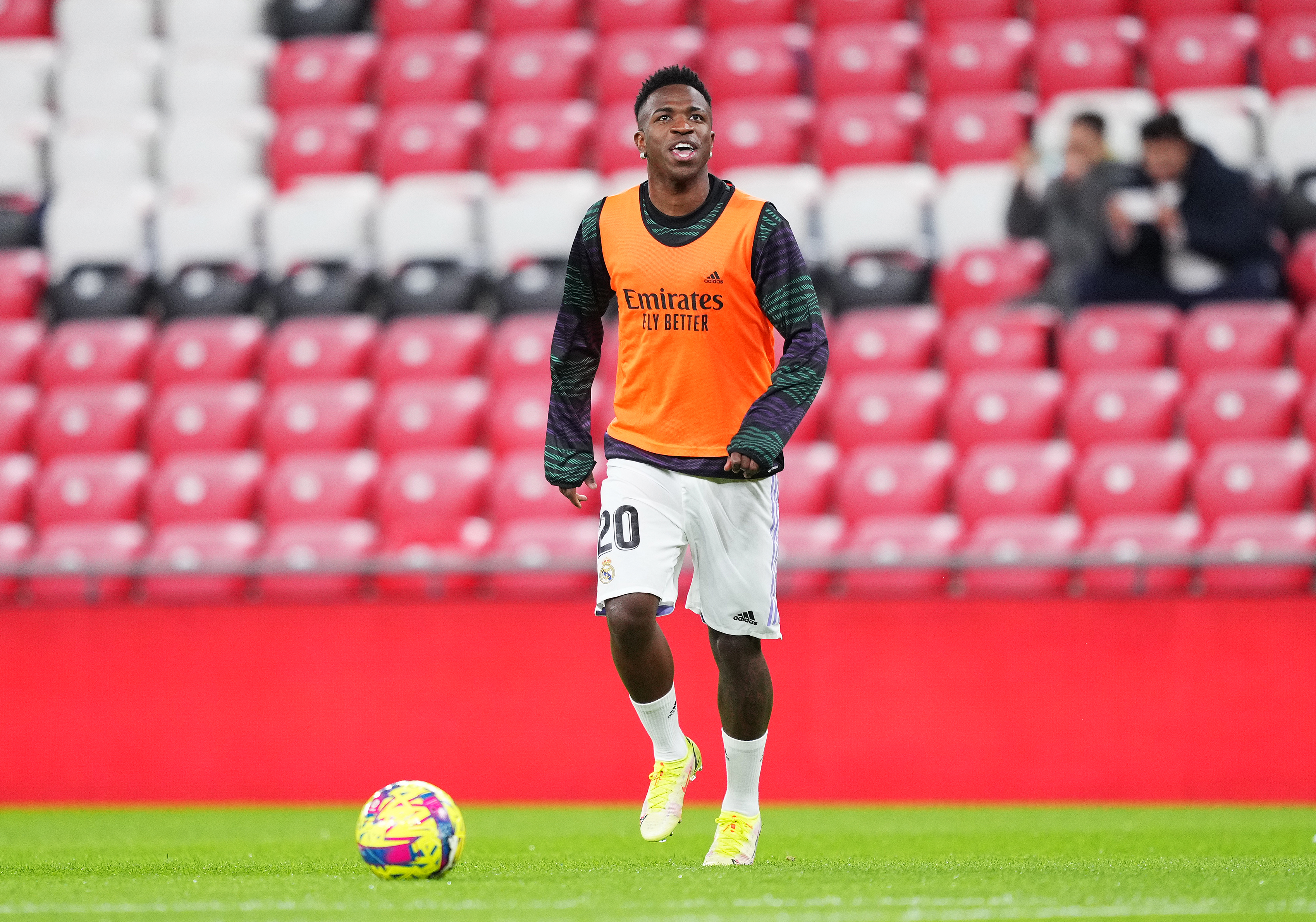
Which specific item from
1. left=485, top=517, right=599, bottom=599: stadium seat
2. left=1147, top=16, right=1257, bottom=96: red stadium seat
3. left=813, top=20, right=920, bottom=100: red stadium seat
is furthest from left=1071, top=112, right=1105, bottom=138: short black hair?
left=485, top=517, right=599, bottom=599: stadium seat

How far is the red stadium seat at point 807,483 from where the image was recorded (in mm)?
7922

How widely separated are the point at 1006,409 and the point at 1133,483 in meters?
0.78

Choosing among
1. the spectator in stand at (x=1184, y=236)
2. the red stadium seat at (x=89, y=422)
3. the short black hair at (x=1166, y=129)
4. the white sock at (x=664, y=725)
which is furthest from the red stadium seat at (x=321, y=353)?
the white sock at (x=664, y=725)

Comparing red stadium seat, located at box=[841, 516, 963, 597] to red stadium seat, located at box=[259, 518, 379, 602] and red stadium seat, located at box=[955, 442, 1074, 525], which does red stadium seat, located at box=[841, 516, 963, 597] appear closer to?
red stadium seat, located at box=[955, 442, 1074, 525]

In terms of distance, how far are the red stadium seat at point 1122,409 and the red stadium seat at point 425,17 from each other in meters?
5.51

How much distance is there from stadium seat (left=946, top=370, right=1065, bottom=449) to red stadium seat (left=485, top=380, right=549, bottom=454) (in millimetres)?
2011

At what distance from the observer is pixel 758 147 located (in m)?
10.1

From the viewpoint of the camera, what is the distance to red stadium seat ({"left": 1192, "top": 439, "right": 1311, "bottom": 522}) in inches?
293

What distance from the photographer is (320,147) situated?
10758 mm

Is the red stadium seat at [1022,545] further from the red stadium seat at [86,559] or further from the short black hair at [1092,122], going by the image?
the red stadium seat at [86,559]

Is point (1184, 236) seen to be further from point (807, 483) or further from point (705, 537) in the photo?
point (705, 537)

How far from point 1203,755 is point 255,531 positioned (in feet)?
14.6

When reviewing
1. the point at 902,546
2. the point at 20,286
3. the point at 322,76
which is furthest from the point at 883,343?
the point at 20,286

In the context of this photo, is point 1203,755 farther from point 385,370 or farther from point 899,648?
point 385,370
